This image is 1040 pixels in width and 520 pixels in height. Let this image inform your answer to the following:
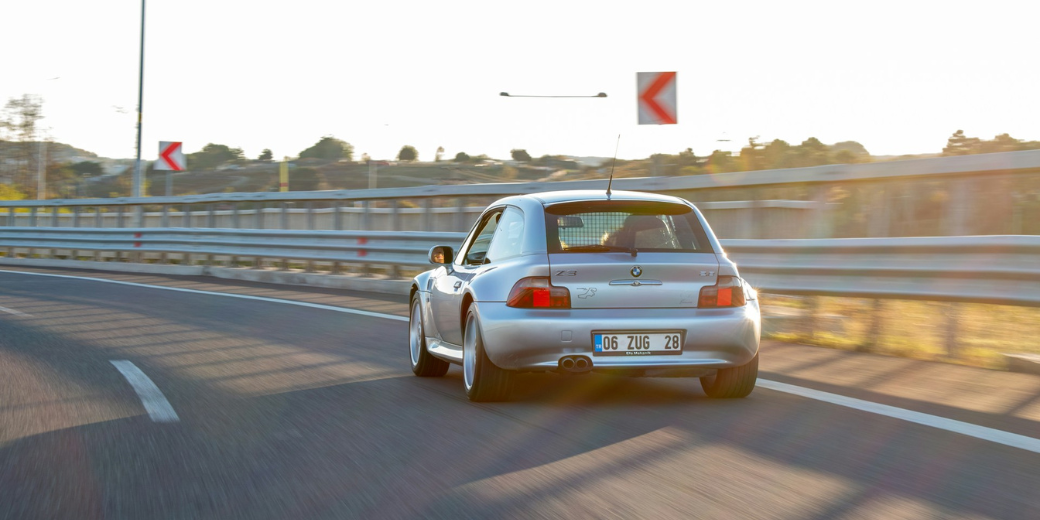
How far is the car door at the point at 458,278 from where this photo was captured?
7434 millimetres

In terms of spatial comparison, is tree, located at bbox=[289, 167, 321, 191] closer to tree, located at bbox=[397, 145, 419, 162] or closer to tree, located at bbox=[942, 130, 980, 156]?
tree, located at bbox=[397, 145, 419, 162]

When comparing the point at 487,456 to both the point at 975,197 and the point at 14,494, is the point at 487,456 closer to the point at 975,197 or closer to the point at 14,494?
the point at 14,494

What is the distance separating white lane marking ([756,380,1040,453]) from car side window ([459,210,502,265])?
→ 2019 mm

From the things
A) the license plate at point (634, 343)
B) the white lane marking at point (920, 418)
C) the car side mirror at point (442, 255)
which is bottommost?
the white lane marking at point (920, 418)

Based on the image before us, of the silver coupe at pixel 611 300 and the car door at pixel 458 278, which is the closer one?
the silver coupe at pixel 611 300

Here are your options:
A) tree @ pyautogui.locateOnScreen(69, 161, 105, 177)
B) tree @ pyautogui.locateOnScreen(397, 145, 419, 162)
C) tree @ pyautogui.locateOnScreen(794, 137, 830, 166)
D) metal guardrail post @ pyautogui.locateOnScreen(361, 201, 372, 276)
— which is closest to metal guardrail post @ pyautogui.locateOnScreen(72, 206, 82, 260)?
metal guardrail post @ pyautogui.locateOnScreen(361, 201, 372, 276)

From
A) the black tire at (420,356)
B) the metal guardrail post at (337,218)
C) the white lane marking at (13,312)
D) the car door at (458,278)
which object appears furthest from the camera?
the metal guardrail post at (337,218)

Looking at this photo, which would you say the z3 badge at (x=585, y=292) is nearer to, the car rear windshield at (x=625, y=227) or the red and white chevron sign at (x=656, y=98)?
the car rear windshield at (x=625, y=227)

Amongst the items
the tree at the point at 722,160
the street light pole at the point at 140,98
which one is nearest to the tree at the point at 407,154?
the tree at the point at 722,160

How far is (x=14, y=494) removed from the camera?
4629 mm

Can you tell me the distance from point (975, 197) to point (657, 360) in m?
3.49

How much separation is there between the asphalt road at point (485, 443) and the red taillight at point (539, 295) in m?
0.63

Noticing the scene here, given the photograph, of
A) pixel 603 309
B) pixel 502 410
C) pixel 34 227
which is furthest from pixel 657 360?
pixel 34 227

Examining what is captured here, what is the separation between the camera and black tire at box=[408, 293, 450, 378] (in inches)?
324
